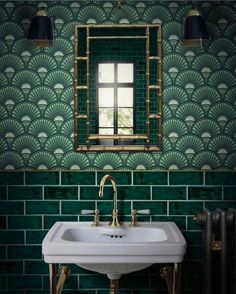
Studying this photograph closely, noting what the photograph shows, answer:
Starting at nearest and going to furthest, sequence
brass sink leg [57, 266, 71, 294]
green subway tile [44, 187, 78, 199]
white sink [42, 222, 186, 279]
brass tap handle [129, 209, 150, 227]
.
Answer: white sink [42, 222, 186, 279] → brass sink leg [57, 266, 71, 294] → brass tap handle [129, 209, 150, 227] → green subway tile [44, 187, 78, 199]

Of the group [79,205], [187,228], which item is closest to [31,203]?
[79,205]

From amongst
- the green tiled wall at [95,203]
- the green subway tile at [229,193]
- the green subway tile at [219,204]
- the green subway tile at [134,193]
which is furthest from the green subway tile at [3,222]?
the green subway tile at [229,193]

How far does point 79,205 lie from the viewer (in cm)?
293

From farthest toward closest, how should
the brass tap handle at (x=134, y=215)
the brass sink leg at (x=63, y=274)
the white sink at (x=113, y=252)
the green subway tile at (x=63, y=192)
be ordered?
the green subway tile at (x=63, y=192)
the brass tap handle at (x=134, y=215)
the brass sink leg at (x=63, y=274)
the white sink at (x=113, y=252)

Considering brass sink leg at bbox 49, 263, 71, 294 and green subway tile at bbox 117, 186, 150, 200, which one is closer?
brass sink leg at bbox 49, 263, 71, 294

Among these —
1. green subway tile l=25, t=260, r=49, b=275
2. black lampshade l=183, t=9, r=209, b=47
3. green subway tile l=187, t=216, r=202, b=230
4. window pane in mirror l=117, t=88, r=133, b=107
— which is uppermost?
black lampshade l=183, t=9, r=209, b=47

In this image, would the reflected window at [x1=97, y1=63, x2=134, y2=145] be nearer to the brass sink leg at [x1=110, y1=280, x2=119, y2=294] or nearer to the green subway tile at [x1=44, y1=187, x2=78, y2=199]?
the green subway tile at [x1=44, y1=187, x2=78, y2=199]

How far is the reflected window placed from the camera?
114 inches

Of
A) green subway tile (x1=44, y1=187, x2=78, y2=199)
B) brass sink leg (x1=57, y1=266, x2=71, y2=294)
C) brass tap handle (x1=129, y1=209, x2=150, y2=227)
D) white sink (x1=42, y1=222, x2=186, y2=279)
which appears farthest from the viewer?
green subway tile (x1=44, y1=187, x2=78, y2=199)

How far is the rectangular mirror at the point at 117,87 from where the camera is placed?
288cm

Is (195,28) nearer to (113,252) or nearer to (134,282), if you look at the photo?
(113,252)

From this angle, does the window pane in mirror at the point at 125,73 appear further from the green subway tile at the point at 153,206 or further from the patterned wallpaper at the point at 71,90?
the green subway tile at the point at 153,206

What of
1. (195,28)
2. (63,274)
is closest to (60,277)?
(63,274)

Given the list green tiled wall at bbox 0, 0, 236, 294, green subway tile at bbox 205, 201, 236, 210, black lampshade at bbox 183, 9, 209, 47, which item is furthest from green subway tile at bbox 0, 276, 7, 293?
black lampshade at bbox 183, 9, 209, 47
